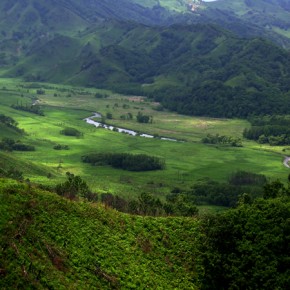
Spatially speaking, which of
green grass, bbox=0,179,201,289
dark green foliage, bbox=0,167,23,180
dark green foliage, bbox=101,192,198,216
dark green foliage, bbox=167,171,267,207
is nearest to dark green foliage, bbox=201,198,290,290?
green grass, bbox=0,179,201,289

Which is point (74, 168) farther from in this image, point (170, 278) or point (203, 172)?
point (170, 278)

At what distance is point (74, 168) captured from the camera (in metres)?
186

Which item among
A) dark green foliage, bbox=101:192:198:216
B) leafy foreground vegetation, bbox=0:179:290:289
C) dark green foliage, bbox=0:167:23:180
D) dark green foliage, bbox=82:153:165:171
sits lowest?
dark green foliage, bbox=82:153:165:171

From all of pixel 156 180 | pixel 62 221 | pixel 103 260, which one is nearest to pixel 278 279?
pixel 103 260

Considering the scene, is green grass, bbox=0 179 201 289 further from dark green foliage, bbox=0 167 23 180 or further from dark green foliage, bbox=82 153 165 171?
dark green foliage, bbox=82 153 165 171

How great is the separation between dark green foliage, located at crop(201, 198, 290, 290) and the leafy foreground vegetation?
0.12 m

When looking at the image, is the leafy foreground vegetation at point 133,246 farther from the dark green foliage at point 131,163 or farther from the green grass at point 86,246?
the dark green foliage at point 131,163

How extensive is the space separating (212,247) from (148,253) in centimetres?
846

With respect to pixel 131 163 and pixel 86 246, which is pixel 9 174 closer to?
pixel 86 246

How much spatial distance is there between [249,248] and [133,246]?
15023 mm

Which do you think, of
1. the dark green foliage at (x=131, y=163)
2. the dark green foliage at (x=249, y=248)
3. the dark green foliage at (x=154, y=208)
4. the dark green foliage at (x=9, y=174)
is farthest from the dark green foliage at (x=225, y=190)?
the dark green foliage at (x=249, y=248)

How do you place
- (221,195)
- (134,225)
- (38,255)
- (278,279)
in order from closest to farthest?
(38,255) → (278,279) → (134,225) → (221,195)

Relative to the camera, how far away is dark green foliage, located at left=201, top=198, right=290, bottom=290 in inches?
2396

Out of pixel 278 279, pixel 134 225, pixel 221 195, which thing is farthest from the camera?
pixel 221 195
